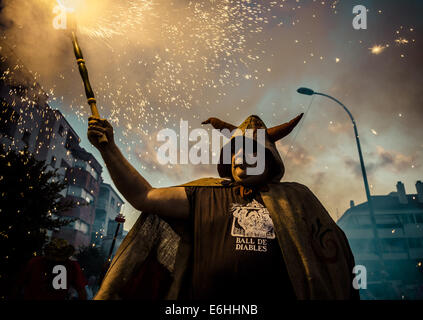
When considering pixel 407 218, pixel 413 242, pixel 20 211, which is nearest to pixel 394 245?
pixel 413 242

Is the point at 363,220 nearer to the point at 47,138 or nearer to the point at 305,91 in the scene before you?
the point at 305,91

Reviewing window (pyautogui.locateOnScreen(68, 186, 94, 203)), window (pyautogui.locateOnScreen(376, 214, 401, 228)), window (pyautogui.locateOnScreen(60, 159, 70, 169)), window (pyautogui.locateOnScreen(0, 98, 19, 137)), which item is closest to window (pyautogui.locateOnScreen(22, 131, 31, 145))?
window (pyautogui.locateOnScreen(0, 98, 19, 137))

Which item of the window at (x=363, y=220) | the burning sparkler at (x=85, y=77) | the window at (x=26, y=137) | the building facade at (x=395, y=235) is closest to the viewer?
the burning sparkler at (x=85, y=77)

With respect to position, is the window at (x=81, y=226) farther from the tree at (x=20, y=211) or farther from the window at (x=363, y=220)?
the window at (x=363, y=220)

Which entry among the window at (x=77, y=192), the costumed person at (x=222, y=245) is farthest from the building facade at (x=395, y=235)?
the costumed person at (x=222, y=245)

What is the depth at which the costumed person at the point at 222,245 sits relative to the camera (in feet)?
6.35

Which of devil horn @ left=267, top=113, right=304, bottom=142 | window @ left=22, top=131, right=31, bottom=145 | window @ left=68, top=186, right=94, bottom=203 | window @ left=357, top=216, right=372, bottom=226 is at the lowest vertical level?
devil horn @ left=267, top=113, right=304, bottom=142

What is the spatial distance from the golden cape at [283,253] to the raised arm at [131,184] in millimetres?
192

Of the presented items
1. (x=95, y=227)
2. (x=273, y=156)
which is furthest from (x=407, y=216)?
(x=95, y=227)

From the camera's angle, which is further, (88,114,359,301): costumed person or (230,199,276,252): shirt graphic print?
(230,199,276,252): shirt graphic print

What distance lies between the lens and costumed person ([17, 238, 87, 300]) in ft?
16.4

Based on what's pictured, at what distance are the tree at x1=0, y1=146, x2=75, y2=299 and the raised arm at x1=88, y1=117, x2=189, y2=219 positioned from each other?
10.6 meters

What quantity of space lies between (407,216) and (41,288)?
163 ft

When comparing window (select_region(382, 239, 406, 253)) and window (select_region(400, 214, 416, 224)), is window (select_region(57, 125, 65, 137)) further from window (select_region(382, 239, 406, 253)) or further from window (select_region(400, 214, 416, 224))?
window (select_region(400, 214, 416, 224))
